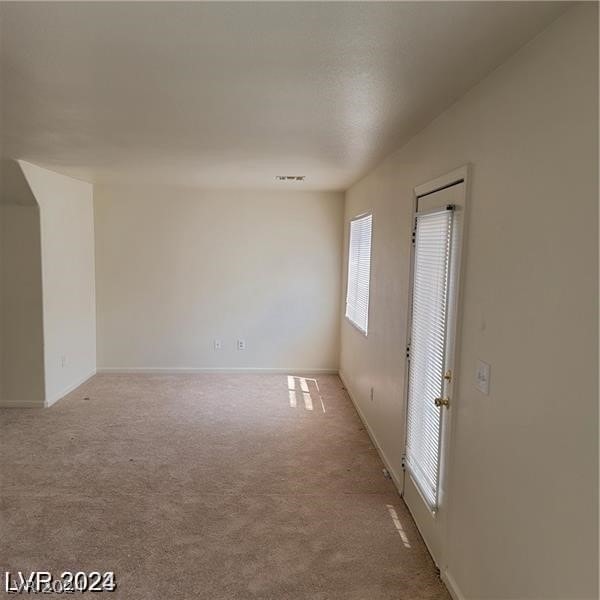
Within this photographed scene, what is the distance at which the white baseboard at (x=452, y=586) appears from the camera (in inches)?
87.1

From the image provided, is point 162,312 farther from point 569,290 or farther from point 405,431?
point 569,290

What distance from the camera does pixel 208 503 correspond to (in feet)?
10.2

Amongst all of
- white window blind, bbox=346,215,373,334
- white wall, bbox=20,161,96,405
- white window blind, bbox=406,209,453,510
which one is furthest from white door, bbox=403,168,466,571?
white wall, bbox=20,161,96,405

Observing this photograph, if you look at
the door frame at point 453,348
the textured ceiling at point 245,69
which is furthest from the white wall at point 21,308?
the door frame at point 453,348

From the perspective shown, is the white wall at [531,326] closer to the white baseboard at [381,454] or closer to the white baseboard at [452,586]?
the white baseboard at [452,586]

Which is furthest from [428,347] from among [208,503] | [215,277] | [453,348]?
[215,277]

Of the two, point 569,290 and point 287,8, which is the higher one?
point 287,8

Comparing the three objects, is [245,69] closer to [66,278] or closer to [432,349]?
[432,349]

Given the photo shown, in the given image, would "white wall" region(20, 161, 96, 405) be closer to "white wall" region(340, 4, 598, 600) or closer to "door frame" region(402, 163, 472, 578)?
"door frame" region(402, 163, 472, 578)

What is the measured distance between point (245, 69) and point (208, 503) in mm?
2583

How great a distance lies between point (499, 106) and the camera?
1.91 meters

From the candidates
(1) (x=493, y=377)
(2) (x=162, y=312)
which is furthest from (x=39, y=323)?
(1) (x=493, y=377)

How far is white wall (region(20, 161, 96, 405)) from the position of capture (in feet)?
15.6

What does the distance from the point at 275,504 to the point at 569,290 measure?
7.82 ft
